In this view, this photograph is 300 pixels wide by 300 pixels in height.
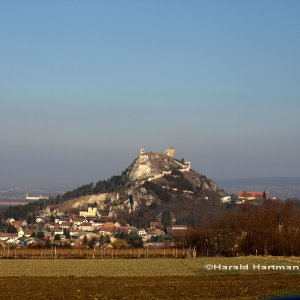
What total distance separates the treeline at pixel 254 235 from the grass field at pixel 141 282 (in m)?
27.8

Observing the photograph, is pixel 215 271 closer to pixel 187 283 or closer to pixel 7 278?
pixel 187 283

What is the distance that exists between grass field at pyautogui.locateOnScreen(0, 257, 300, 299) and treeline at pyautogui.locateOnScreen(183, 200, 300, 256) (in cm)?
2777

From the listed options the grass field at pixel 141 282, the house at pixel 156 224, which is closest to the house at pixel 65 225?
the house at pixel 156 224

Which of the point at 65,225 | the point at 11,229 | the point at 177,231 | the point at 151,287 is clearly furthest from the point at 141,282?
the point at 65,225

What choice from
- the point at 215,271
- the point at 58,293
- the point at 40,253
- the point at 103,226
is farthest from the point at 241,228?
the point at 103,226

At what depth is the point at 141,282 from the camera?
124ft

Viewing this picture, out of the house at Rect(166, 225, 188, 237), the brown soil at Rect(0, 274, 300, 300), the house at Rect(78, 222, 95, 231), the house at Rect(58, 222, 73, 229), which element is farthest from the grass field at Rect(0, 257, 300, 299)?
the house at Rect(58, 222, 73, 229)

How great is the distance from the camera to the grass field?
31891 mm

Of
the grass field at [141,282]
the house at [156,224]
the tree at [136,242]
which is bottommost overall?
the tree at [136,242]

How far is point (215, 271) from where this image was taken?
47125 mm

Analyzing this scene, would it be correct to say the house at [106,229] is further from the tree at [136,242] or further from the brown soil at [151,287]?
the brown soil at [151,287]

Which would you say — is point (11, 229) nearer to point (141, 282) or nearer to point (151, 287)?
point (141, 282)

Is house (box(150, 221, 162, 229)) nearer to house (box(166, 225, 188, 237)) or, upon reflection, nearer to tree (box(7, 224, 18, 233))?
house (box(166, 225, 188, 237))

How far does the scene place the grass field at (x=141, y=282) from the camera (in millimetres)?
31891
